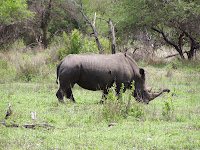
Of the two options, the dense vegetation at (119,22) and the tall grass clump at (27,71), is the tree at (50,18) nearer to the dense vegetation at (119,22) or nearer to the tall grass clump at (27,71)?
the dense vegetation at (119,22)

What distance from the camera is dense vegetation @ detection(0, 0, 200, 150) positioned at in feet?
18.2

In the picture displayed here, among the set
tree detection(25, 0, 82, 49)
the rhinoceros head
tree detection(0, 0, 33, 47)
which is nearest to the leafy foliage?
tree detection(0, 0, 33, 47)

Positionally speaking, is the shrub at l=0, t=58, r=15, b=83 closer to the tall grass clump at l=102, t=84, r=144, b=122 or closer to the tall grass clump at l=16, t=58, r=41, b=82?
the tall grass clump at l=16, t=58, r=41, b=82

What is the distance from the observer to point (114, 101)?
23.9 ft

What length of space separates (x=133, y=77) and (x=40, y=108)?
127 inches

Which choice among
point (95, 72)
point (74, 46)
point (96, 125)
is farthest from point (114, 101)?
point (74, 46)

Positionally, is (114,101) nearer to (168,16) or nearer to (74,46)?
(74,46)

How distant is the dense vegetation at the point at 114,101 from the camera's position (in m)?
5.56

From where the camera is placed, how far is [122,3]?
2303 cm

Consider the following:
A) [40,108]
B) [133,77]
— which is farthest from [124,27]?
[40,108]

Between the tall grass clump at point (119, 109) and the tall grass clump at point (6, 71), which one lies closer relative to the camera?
the tall grass clump at point (119, 109)

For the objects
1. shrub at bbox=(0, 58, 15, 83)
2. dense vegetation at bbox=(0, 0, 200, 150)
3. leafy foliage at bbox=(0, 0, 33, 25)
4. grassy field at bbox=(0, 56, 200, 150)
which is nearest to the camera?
grassy field at bbox=(0, 56, 200, 150)

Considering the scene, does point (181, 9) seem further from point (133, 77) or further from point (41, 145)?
point (41, 145)

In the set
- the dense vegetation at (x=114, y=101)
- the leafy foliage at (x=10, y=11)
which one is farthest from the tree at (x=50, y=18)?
the leafy foliage at (x=10, y=11)
